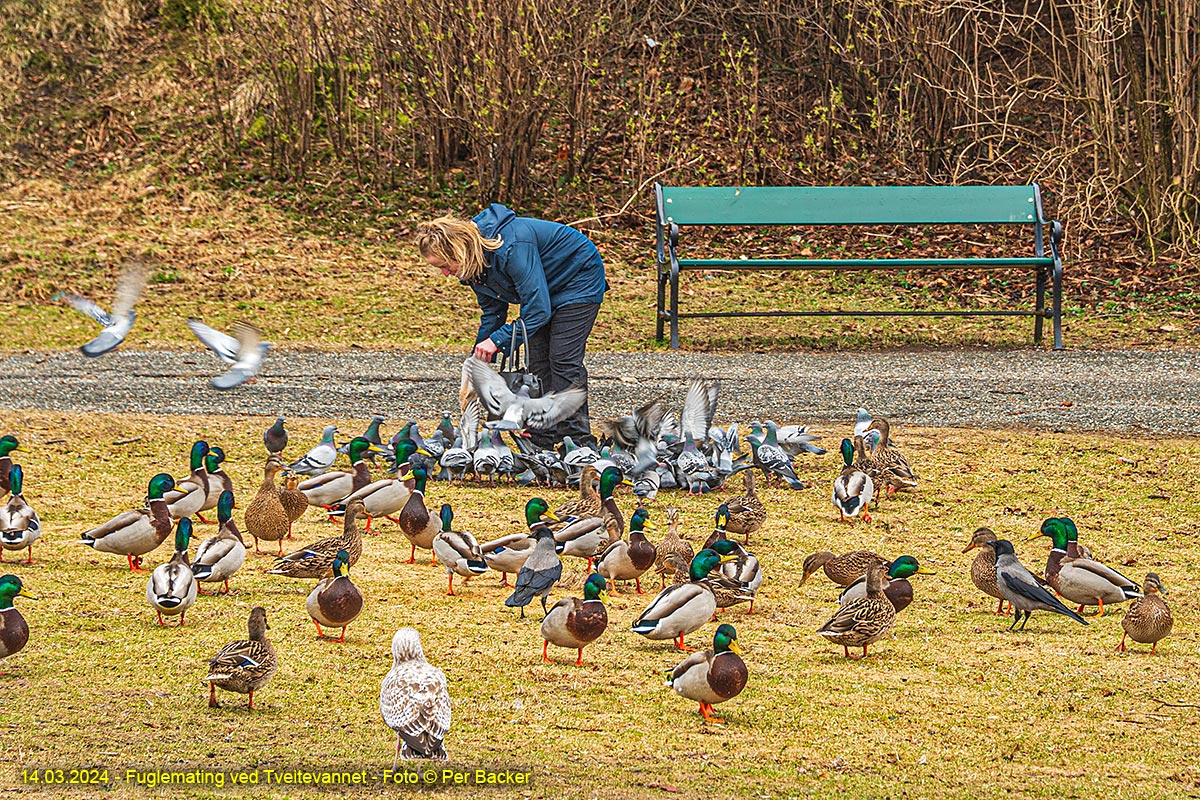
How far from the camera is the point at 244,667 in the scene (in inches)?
190

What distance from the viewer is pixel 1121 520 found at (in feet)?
26.3

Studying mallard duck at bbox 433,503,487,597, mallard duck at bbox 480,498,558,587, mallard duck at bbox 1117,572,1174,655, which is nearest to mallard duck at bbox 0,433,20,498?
mallard duck at bbox 433,503,487,597

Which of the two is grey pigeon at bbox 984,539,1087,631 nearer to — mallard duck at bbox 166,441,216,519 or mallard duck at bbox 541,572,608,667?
mallard duck at bbox 541,572,608,667

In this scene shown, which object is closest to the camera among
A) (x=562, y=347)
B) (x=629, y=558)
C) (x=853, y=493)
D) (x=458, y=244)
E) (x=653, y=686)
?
(x=653, y=686)

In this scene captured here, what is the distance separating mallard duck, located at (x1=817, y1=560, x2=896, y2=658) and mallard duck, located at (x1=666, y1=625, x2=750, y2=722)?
0.71 m

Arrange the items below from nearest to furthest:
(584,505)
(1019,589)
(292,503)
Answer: (1019,589)
(292,503)
(584,505)

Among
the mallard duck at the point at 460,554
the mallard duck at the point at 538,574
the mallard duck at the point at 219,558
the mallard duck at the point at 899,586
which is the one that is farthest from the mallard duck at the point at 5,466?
the mallard duck at the point at 899,586

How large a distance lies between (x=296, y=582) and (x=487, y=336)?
2521mm

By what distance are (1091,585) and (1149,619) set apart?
53 centimetres

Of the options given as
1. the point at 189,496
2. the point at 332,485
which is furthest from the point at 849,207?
the point at 189,496

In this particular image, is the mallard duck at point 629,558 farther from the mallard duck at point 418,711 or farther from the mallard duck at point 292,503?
the mallard duck at point 418,711

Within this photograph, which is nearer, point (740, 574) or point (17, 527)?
point (740, 574)

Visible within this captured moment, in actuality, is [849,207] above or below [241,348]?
above

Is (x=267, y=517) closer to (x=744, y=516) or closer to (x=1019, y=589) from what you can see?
(x=744, y=516)
